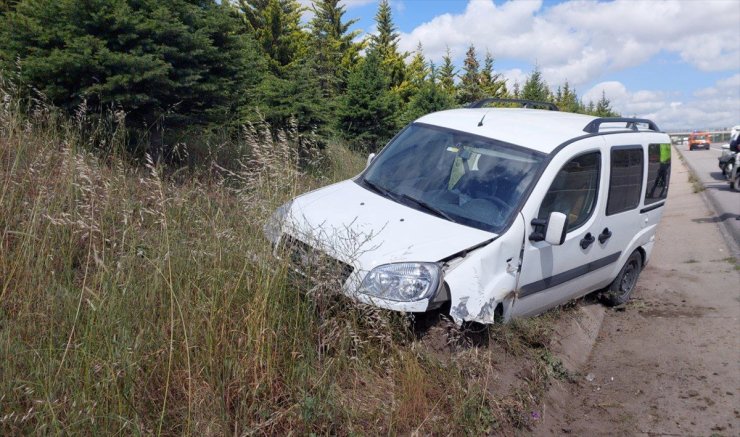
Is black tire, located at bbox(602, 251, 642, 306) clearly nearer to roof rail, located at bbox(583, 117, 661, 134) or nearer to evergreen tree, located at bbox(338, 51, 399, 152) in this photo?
roof rail, located at bbox(583, 117, 661, 134)

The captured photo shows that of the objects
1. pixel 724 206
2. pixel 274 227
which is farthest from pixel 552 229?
pixel 724 206

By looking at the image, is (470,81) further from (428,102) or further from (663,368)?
(663,368)

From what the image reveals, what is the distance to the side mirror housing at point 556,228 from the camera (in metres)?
4.99

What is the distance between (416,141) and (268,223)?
2.17 meters

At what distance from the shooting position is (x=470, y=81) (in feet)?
87.9

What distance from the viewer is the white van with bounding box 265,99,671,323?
14.2 feet

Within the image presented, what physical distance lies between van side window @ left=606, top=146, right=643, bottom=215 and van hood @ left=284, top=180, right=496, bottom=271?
7.29 ft

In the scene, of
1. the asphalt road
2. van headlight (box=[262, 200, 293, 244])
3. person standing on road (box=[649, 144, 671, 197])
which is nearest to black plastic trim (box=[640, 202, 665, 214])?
person standing on road (box=[649, 144, 671, 197])

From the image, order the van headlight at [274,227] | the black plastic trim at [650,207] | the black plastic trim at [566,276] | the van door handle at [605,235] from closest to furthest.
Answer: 1. the van headlight at [274,227]
2. the black plastic trim at [566,276]
3. the van door handle at [605,235]
4. the black plastic trim at [650,207]

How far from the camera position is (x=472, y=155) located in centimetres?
567

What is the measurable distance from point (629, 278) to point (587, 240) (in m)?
1.94

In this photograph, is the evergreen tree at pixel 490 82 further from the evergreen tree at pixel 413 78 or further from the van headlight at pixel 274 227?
the van headlight at pixel 274 227

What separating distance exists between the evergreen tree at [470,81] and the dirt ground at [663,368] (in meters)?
17.5

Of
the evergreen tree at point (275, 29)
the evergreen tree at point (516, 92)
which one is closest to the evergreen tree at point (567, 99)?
the evergreen tree at point (516, 92)
